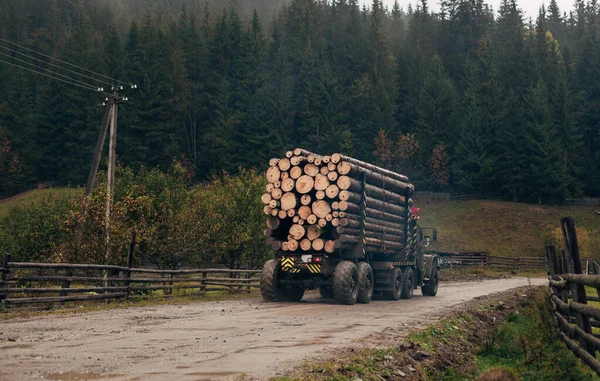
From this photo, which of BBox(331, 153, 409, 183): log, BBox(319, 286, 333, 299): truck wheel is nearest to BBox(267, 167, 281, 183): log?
BBox(331, 153, 409, 183): log

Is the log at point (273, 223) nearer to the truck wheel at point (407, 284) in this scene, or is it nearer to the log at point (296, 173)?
the log at point (296, 173)

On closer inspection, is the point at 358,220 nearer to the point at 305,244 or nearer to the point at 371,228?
the point at 371,228

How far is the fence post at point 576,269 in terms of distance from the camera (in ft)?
32.7

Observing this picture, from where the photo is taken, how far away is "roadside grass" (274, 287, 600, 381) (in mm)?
8898

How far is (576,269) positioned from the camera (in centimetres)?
1139

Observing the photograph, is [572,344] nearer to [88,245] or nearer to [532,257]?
[88,245]

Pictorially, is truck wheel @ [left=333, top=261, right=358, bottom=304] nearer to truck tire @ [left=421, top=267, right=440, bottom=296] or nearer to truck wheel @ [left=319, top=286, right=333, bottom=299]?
truck wheel @ [left=319, top=286, right=333, bottom=299]

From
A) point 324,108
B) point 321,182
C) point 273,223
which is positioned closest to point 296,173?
point 321,182

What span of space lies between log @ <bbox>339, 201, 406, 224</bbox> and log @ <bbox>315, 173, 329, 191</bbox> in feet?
2.54

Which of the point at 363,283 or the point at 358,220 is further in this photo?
the point at 358,220

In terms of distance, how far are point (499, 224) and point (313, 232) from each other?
5630 cm

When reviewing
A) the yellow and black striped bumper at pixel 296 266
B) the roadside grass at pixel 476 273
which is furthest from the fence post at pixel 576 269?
the roadside grass at pixel 476 273

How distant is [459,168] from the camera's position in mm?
86188

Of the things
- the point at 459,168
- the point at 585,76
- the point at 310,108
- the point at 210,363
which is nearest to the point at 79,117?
the point at 310,108
